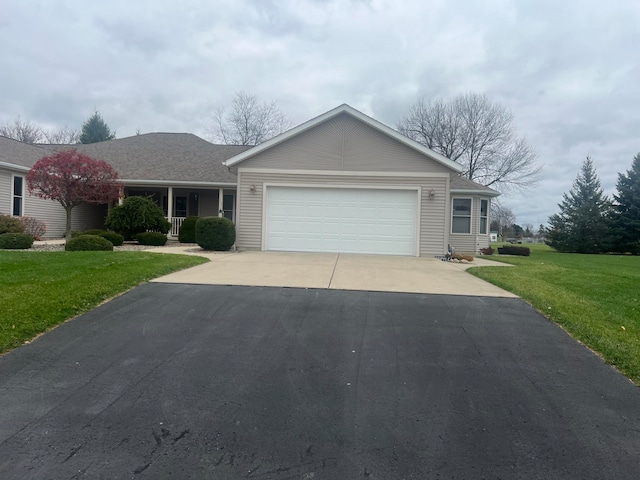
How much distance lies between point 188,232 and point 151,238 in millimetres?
1831

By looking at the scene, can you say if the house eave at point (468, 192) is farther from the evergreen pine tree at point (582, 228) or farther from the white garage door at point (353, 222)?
the evergreen pine tree at point (582, 228)

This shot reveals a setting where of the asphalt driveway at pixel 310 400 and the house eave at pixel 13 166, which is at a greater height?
the house eave at pixel 13 166

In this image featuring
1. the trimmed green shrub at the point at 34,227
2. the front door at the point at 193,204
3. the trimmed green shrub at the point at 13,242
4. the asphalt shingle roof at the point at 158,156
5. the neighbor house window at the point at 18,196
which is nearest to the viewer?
the trimmed green shrub at the point at 13,242

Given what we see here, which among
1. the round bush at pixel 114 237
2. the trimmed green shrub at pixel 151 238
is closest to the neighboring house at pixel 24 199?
the round bush at pixel 114 237

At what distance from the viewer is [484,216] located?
821 inches

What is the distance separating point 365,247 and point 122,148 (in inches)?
627

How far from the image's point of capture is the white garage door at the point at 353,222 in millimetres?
14164

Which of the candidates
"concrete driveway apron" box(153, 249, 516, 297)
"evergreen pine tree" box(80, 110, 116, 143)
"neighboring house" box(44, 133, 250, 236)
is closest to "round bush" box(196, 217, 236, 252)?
"concrete driveway apron" box(153, 249, 516, 297)

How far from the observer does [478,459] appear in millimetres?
2717

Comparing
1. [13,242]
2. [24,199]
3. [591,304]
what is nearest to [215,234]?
[13,242]

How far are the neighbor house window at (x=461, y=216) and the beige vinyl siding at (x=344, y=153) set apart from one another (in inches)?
225

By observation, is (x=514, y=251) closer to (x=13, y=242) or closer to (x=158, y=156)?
(x=158, y=156)

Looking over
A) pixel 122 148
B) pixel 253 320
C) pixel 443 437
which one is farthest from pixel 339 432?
pixel 122 148

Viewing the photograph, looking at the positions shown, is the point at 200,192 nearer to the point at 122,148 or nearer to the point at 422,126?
the point at 122,148
